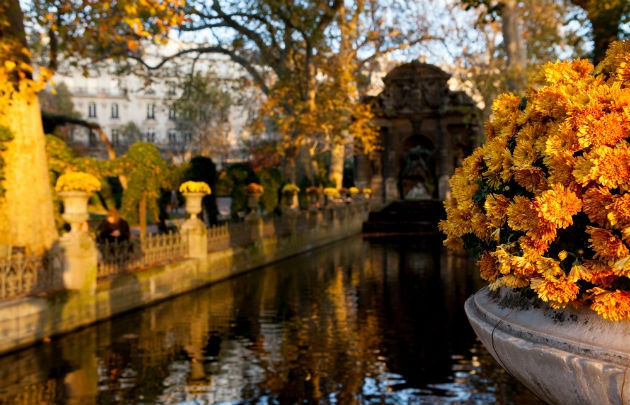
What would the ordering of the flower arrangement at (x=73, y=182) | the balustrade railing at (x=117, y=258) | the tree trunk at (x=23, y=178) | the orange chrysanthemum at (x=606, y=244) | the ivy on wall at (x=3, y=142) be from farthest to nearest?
the tree trunk at (x=23, y=178)
the ivy on wall at (x=3, y=142)
the flower arrangement at (x=73, y=182)
the balustrade railing at (x=117, y=258)
the orange chrysanthemum at (x=606, y=244)

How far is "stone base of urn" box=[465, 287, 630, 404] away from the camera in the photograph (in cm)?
292

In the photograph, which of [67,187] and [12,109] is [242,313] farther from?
[12,109]

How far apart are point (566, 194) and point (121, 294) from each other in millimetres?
10758

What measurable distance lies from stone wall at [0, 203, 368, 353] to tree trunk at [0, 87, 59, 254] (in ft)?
5.04

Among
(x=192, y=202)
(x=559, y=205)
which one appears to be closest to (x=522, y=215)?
(x=559, y=205)

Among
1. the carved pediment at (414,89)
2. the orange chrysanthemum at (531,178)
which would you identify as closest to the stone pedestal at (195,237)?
the orange chrysanthemum at (531,178)

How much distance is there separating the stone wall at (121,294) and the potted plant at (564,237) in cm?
767

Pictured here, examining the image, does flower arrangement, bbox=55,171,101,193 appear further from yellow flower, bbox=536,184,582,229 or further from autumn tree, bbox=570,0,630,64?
autumn tree, bbox=570,0,630,64

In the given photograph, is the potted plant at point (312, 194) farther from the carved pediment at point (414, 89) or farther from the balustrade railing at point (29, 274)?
the balustrade railing at point (29, 274)

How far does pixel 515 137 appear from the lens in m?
3.85

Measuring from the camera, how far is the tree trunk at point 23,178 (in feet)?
40.5

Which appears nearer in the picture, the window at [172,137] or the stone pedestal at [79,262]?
the stone pedestal at [79,262]

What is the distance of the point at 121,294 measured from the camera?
509 inches

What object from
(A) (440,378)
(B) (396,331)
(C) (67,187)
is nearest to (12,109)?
(C) (67,187)
